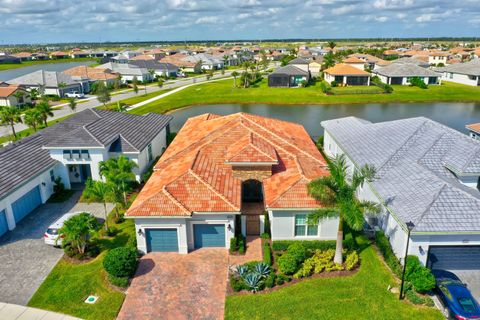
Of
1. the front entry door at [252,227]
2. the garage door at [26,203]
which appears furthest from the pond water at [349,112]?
the front entry door at [252,227]

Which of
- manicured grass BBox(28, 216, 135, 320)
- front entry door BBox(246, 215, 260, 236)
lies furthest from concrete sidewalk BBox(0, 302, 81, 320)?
front entry door BBox(246, 215, 260, 236)

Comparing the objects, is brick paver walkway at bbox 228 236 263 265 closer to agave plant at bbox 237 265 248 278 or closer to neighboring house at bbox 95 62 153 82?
agave plant at bbox 237 265 248 278

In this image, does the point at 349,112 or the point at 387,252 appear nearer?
the point at 387,252

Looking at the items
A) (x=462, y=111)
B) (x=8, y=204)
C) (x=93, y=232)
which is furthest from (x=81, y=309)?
(x=462, y=111)

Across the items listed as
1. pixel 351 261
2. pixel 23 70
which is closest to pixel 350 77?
pixel 351 261

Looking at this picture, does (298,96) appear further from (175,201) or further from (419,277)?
(419,277)

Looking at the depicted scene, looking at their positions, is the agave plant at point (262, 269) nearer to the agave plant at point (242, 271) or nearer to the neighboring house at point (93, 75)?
the agave plant at point (242, 271)
